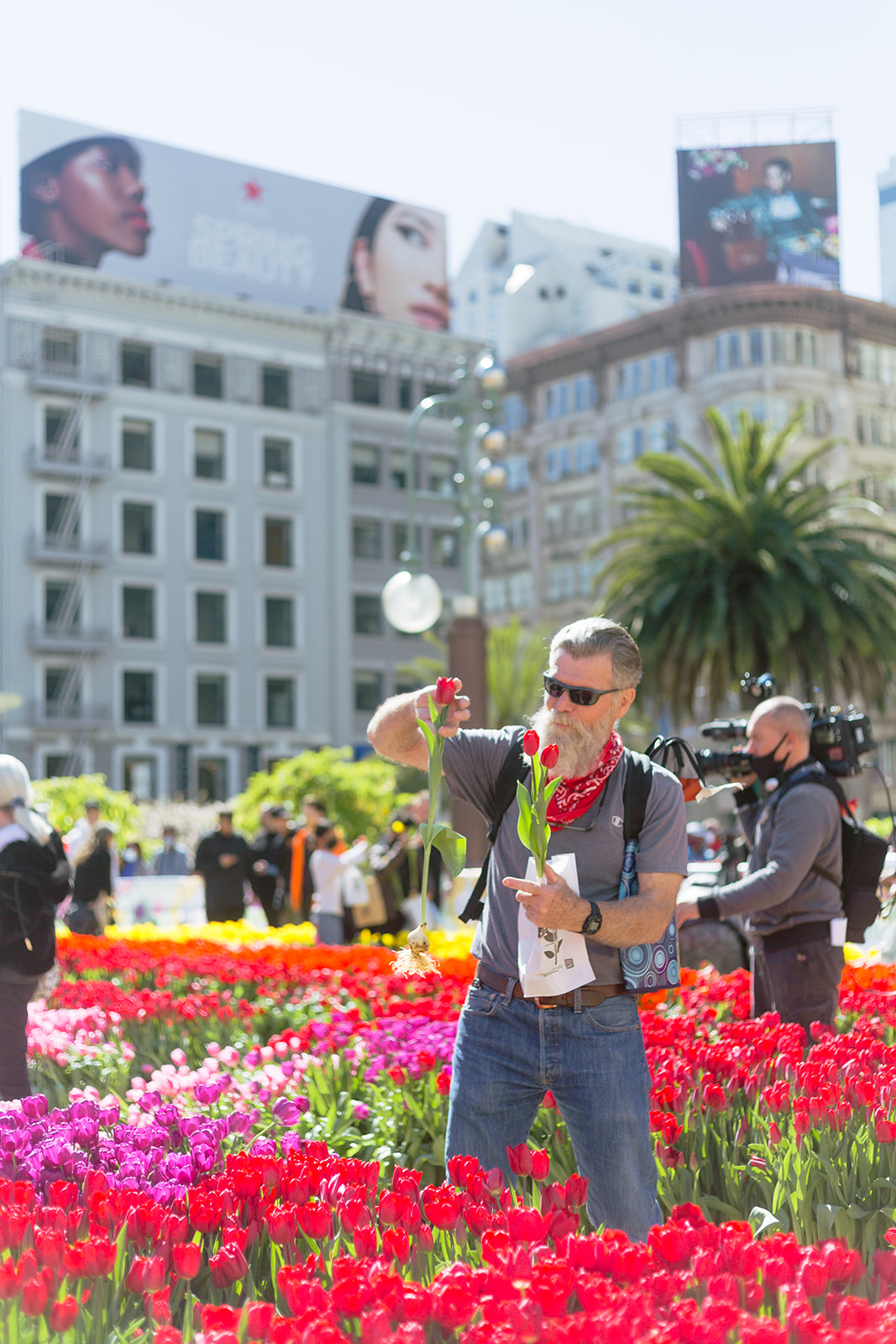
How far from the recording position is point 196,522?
56281mm

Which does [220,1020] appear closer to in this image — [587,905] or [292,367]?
[587,905]

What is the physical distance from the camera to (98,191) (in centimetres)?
5538

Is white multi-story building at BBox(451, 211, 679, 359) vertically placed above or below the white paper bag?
above

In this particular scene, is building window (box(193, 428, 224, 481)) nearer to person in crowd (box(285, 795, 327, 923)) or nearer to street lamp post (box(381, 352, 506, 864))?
street lamp post (box(381, 352, 506, 864))

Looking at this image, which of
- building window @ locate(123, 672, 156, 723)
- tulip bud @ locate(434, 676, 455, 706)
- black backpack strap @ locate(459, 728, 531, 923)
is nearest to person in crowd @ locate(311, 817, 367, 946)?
black backpack strap @ locate(459, 728, 531, 923)

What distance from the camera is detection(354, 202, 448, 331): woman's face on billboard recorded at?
61.8 m

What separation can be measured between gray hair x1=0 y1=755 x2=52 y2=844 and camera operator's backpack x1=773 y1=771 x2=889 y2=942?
2.78 meters

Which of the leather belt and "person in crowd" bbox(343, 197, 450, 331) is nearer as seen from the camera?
the leather belt

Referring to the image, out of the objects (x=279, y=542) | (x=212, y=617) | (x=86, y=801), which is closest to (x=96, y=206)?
(x=279, y=542)

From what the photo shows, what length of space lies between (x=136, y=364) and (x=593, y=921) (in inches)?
2126

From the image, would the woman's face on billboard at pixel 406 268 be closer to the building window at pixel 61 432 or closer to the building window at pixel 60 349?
the building window at pixel 60 349

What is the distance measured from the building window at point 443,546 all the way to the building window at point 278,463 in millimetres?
6353

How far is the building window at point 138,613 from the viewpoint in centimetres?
5438

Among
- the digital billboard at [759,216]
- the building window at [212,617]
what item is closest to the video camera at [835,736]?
the digital billboard at [759,216]
